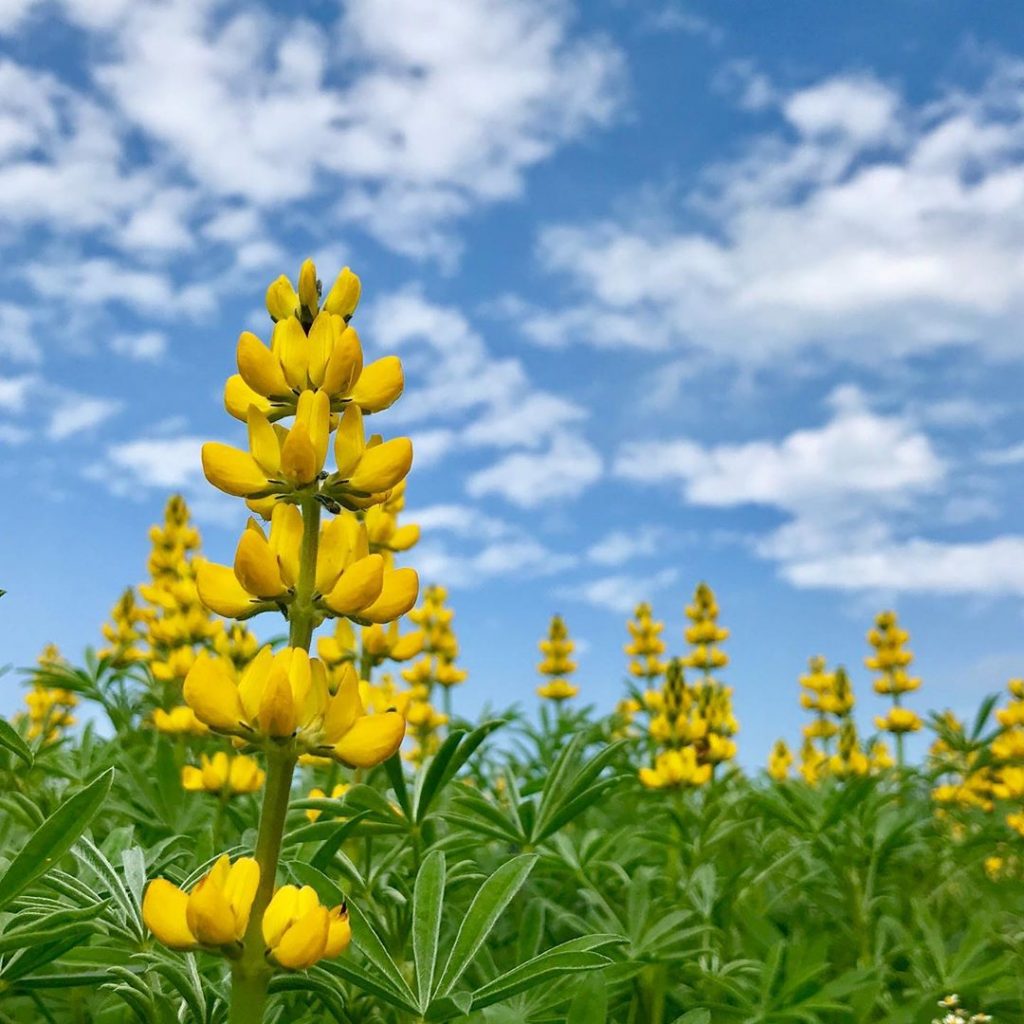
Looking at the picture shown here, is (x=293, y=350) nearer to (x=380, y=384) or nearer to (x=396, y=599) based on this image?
(x=380, y=384)

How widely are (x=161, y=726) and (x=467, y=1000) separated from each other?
108 inches

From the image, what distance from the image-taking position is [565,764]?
2369 millimetres

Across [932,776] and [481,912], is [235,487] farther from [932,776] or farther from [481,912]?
[932,776]

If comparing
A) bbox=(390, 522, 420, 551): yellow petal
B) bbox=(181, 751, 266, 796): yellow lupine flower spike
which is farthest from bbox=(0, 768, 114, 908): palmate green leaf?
bbox=(390, 522, 420, 551): yellow petal

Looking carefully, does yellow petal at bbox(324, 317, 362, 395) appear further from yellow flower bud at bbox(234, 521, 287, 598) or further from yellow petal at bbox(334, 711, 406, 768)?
yellow petal at bbox(334, 711, 406, 768)

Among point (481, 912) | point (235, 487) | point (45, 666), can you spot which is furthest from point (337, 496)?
point (45, 666)

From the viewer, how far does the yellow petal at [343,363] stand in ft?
4.54

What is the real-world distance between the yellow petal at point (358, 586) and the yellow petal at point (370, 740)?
0.13 metres

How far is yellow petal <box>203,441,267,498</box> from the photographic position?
1393 mm

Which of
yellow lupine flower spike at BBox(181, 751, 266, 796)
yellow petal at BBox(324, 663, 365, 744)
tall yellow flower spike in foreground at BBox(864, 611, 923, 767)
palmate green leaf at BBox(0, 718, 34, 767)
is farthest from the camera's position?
tall yellow flower spike in foreground at BBox(864, 611, 923, 767)

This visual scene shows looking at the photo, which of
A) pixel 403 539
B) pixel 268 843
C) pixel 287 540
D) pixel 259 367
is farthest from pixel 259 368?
pixel 403 539

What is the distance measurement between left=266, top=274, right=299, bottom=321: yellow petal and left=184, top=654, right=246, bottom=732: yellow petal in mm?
490

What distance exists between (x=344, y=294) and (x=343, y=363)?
136 mm

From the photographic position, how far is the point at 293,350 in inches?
56.1
